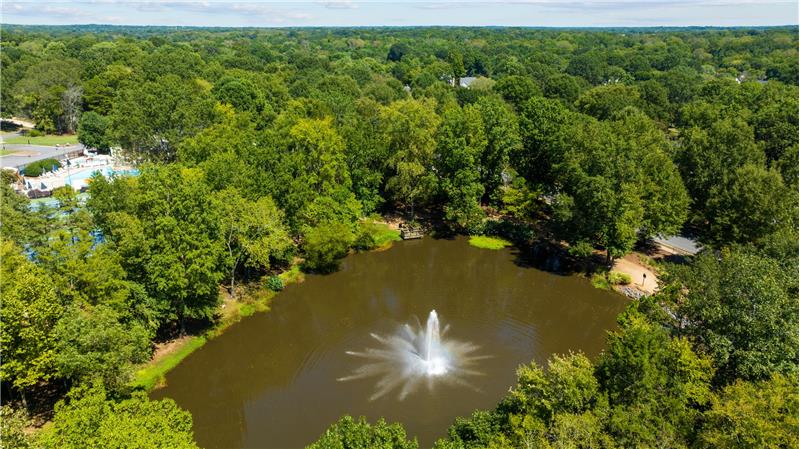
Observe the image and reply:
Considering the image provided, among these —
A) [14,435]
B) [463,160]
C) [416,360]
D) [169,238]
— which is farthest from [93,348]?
[463,160]

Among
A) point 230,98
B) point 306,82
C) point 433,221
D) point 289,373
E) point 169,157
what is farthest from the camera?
point 306,82

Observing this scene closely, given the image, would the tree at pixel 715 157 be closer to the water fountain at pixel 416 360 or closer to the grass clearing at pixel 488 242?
the grass clearing at pixel 488 242

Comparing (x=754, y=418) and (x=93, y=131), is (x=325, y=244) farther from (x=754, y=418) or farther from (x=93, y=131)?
(x=93, y=131)

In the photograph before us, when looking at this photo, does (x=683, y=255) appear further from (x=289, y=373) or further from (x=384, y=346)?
(x=289, y=373)

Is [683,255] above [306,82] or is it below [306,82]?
below

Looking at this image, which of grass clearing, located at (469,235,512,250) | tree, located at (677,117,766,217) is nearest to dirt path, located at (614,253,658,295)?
tree, located at (677,117,766,217)

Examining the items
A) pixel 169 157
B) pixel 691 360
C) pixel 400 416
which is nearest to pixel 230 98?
pixel 169 157

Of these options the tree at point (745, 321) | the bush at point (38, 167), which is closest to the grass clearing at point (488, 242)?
the tree at point (745, 321)
